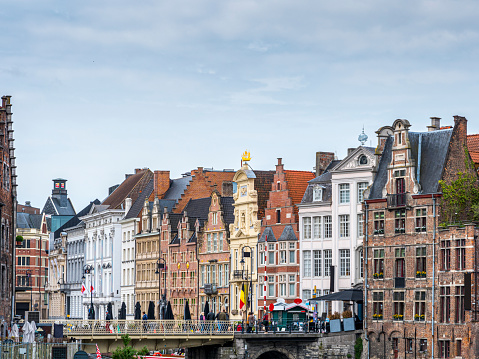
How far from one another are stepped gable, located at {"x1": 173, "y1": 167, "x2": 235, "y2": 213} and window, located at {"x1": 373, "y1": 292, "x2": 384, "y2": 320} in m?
35.8

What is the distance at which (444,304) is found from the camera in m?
68.4

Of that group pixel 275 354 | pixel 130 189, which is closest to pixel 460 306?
pixel 275 354

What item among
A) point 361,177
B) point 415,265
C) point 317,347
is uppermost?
point 361,177

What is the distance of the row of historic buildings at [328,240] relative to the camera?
69188mm

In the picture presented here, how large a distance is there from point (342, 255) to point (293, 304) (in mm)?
4831

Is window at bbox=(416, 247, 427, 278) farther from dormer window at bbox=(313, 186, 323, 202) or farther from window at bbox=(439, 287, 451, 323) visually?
dormer window at bbox=(313, 186, 323, 202)

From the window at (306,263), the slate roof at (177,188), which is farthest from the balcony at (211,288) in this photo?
the slate roof at (177,188)

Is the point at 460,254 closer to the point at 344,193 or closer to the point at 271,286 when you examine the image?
the point at 344,193

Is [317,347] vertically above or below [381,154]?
below

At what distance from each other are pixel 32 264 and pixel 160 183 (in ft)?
149

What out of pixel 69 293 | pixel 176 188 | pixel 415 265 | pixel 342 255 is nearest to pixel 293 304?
pixel 342 255

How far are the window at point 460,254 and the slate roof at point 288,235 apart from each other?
64.5 feet

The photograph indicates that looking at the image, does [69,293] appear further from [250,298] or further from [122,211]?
[250,298]

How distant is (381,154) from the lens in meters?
75.5
